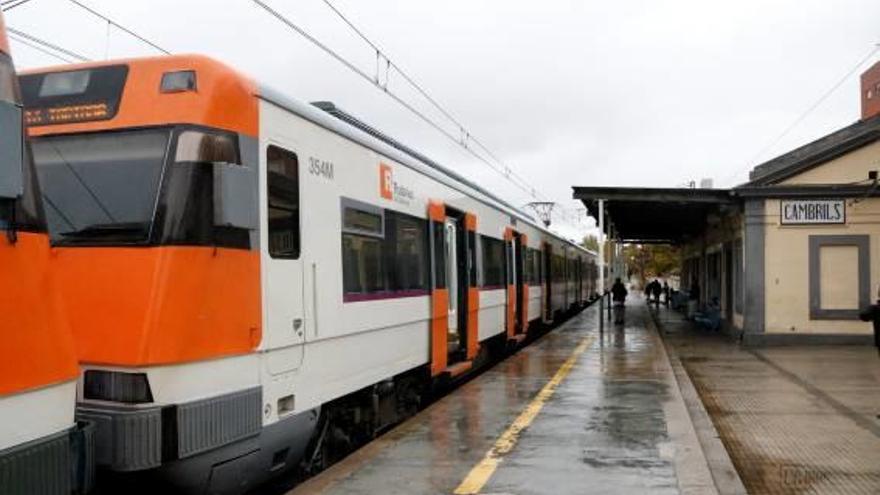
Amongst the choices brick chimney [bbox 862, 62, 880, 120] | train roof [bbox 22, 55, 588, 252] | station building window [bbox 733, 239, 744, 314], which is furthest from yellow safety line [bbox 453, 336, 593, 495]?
brick chimney [bbox 862, 62, 880, 120]

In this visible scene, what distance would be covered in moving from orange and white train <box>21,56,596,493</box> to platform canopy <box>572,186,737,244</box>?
13888 millimetres

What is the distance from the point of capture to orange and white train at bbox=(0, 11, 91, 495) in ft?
11.5

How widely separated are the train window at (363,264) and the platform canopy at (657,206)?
12967mm

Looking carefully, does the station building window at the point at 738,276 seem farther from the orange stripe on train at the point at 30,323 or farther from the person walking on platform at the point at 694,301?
the orange stripe on train at the point at 30,323

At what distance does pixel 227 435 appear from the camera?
18.3 ft

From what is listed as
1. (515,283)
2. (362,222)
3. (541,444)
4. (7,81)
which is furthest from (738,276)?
(7,81)

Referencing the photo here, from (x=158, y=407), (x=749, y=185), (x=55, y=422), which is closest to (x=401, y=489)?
(x=158, y=407)

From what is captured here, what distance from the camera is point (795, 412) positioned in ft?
36.6

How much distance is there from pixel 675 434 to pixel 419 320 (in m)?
2.95

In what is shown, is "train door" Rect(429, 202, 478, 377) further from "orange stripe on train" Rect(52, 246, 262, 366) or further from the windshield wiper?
the windshield wiper

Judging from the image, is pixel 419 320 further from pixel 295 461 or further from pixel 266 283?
pixel 266 283

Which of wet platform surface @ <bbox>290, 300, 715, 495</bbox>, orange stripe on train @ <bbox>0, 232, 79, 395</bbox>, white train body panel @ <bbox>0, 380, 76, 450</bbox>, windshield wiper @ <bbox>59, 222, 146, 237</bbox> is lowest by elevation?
wet platform surface @ <bbox>290, 300, 715, 495</bbox>

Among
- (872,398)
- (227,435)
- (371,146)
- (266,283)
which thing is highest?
(371,146)

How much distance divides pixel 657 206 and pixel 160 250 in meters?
19.7
